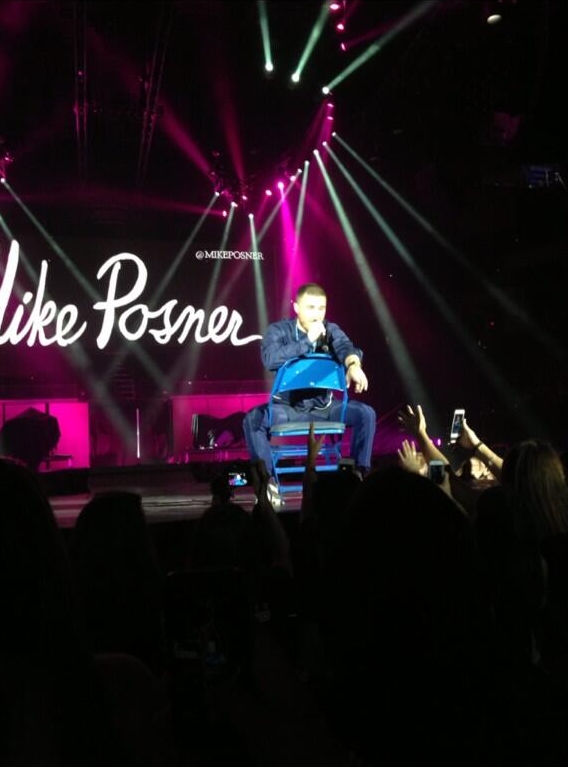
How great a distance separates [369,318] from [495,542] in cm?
748

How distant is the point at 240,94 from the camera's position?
819 centimetres

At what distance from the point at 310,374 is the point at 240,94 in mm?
4675

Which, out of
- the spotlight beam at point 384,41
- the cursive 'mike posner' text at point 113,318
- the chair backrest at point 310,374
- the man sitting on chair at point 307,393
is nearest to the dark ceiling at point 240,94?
the spotlight beam at point 384,41

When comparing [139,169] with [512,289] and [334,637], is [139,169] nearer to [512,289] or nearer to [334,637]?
[512,289]

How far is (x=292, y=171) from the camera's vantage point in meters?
9.91

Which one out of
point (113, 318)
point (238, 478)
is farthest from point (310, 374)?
point (113, 318)

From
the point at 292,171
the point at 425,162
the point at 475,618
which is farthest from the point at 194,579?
the point at 292,171

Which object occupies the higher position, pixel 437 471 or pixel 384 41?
pixel 384 41

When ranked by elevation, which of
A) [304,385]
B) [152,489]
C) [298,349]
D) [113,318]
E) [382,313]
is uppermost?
[113,318]

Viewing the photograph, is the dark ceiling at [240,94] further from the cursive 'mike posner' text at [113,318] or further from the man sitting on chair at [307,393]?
the man sitting on chair at [307,393]

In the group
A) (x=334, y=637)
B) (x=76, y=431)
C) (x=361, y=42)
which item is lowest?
(x=334, y=637)

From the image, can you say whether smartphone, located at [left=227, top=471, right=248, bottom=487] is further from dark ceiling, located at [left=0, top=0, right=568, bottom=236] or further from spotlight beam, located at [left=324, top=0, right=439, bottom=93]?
spotlight beam, located at [left=324, top=0, right=439, bottom=93]

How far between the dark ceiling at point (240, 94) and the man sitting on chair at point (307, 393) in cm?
254

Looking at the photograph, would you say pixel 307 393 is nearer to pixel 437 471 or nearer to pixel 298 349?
pixel 298 349
